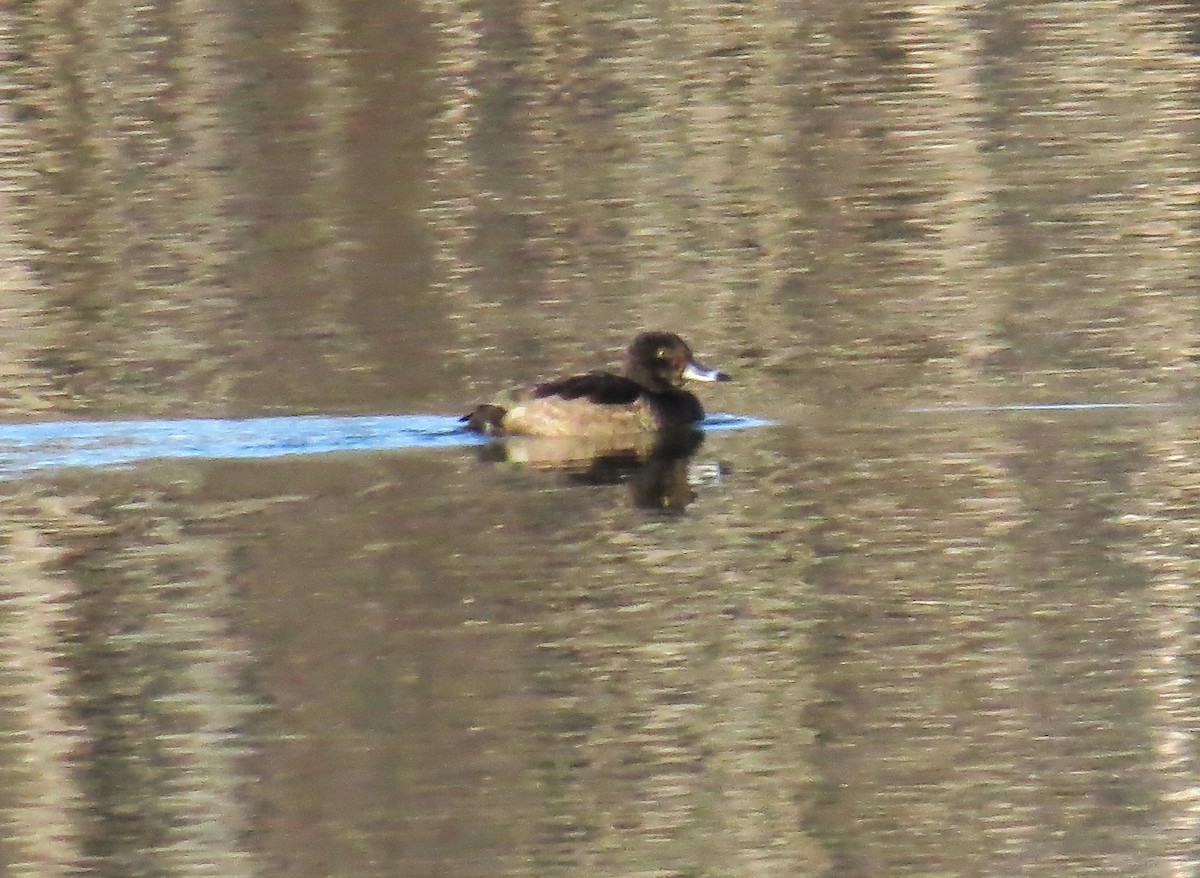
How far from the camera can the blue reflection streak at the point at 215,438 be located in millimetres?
11656

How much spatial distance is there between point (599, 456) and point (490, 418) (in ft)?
1.60

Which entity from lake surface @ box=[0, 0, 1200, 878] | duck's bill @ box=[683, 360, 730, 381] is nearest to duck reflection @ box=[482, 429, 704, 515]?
lake surface @ box=[0, 0, 1200, 878]

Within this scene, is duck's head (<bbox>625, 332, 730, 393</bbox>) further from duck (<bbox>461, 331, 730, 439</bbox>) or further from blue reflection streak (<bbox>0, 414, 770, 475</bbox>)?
blue reflection streak (<bbox>0, 414, 770, 475</bbox>)

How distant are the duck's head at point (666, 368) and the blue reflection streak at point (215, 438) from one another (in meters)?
0.34

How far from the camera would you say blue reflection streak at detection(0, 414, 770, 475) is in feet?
38.2

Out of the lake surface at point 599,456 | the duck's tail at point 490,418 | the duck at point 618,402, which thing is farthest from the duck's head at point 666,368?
the duck's tail at point 490,418

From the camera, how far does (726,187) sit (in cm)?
1794

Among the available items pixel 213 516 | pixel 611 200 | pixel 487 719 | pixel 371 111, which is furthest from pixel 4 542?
pixel 371 111

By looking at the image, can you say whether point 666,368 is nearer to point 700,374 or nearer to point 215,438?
point 700,374

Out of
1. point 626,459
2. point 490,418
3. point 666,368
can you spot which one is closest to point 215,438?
point 490,418

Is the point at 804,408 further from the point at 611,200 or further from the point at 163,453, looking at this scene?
the point at 611,200

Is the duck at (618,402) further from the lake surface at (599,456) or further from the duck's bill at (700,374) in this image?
the lake surface at (599,456)

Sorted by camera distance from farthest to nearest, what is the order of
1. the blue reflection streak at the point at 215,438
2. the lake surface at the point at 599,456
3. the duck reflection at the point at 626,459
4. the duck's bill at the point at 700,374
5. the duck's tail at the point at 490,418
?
1. the duck's bill at the point at 700,374
2. the duck's tail at the point at 490,418
3. the blue reflection streak at the point at 215,438
4. the duck reflection at the point at 626,459
5. the lake surface at the point at 599,456

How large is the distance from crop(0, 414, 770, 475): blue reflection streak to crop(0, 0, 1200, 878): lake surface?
0.04 m
